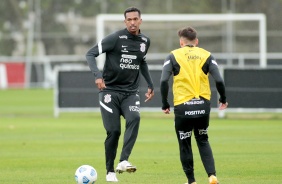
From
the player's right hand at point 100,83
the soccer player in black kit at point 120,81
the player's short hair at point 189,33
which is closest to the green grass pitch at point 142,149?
the soccer player in black kit at point 120,81

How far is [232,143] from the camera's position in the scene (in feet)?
64.1

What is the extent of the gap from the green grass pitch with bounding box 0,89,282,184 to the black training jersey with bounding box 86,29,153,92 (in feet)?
4.61

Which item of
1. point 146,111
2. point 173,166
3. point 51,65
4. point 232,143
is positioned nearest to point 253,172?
point 173,166

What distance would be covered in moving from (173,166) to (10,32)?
39.9 m

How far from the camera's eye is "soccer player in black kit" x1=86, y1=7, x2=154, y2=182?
12.9m

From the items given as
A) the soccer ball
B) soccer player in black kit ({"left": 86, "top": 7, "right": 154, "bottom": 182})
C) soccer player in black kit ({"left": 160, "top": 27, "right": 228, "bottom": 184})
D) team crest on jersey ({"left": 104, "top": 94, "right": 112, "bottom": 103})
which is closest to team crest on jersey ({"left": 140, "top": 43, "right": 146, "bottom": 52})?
soccer player in black kit ({"left": 86, "top": 7, "right": 154, "bottom": 182})

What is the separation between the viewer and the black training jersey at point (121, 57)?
1294 cm

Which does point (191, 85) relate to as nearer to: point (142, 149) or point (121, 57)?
point (121, 57)

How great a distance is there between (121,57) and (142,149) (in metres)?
5.74

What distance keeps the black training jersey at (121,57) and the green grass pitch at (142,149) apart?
55.3 inches

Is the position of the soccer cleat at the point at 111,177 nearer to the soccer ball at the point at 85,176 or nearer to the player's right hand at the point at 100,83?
the soccer ball at the point at 85,176

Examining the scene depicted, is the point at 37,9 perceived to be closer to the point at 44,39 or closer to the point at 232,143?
the point at 44,39

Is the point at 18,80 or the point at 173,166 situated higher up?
the point at 173,166

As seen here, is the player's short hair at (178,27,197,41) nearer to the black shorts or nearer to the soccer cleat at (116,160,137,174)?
the black shorts
